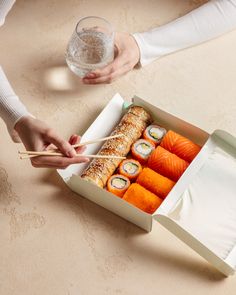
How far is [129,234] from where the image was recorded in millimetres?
1148

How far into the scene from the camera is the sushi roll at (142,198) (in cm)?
113

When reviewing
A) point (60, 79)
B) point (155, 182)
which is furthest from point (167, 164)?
point (60, 79)

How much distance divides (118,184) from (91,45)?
373 mm

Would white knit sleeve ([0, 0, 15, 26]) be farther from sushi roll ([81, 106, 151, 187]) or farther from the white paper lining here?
the white paper lining

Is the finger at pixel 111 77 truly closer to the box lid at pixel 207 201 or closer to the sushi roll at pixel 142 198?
the box lid at pixel 207 201

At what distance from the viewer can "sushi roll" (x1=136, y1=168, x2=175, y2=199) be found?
3.81ft

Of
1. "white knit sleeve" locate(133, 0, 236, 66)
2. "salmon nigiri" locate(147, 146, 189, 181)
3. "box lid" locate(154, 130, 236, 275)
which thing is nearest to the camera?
"box lid" locate(154, 130, 236, 275)

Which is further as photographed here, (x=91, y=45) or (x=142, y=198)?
(x=91, y=45)

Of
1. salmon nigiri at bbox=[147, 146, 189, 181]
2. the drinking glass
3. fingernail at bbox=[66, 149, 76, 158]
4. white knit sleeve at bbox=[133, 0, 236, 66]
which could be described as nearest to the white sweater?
white knit sleeve at bbox=[133, 0, 236, 66]

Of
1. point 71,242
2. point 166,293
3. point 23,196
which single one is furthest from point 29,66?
point 166,293

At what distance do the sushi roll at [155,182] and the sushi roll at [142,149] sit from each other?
5 cm

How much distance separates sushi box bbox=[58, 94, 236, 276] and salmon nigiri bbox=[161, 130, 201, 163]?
28 mm

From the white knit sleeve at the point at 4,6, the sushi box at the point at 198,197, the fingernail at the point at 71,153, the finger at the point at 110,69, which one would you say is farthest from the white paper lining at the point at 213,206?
the white knit sleeve at the point at 4,6

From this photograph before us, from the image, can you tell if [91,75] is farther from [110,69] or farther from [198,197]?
[198,197]
